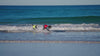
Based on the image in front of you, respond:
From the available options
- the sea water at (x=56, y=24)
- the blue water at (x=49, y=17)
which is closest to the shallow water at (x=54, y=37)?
the sea water at (x=56, y=24)

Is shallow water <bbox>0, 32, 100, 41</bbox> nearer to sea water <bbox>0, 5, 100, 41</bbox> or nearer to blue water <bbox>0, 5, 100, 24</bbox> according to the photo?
sea water <bbox>0, 5, 100, 41</bbox>

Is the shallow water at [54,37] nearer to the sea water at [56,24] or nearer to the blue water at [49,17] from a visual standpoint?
the sea water at [56,24]

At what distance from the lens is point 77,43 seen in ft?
26.7

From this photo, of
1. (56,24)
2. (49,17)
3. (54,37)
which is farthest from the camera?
(49,17)

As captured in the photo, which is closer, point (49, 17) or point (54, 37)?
point (54, 37)

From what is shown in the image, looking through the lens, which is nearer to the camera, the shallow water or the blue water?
the shallow water

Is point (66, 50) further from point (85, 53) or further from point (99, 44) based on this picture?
point (99, 44)

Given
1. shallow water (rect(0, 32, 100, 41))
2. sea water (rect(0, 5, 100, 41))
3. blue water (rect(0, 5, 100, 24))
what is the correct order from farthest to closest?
blue water (rect(0, 5, 100, 24)) → sea water (rect(0, 5, 100, 41)) → shallow water (rect(0, 32, 100, 41))

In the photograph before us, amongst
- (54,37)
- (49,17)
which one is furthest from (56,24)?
(49,17)

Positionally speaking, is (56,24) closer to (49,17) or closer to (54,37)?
(54,37)

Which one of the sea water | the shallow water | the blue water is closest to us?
the shallow water

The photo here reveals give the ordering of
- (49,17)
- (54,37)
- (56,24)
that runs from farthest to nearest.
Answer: (49,17)
(56,24)
(54,37)

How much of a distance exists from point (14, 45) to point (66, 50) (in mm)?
2388

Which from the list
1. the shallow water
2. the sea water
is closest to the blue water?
the sea water
